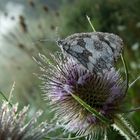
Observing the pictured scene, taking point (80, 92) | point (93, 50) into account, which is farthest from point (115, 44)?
point (80, 92)

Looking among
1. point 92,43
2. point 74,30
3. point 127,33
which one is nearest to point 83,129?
point 92,43

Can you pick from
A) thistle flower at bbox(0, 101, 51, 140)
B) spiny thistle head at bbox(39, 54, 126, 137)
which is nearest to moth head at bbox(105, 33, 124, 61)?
A: spiny thistle head at bbox(39, 54, 126, 137)

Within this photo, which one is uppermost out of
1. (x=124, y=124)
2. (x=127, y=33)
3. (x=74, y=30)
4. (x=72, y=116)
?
(x=74, y=30)

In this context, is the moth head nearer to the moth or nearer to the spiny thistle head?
the moth

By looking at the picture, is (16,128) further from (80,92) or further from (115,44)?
(115,44)

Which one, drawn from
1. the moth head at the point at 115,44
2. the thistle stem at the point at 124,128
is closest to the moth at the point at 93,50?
the moth head at the point at 115,44

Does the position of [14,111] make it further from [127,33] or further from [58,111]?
[127,33]
